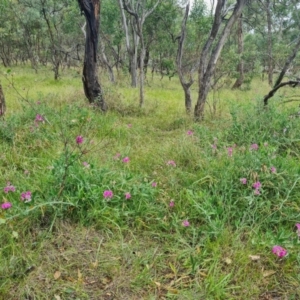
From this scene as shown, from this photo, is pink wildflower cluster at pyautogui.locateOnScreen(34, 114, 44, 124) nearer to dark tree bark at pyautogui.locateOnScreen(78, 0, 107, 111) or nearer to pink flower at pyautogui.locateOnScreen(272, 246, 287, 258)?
dark tree bark at pyautogui.locateOnScreen(78, 0, 107, 111)

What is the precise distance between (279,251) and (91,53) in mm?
4527

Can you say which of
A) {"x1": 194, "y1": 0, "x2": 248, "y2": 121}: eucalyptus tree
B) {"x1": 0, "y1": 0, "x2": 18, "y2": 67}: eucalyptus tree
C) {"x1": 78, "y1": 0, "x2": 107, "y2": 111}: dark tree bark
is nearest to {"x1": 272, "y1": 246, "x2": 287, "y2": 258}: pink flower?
{"x1": 194, "y1": 0, "x2": 248, "y2": 121}: eucalyptus tree

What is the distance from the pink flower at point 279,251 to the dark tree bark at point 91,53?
13.1 ft

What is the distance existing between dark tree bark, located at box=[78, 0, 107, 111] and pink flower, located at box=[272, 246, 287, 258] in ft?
13.1

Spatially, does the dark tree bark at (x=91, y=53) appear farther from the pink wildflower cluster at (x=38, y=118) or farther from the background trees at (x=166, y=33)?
the pink wildflower cluster at (x=38, y=118)

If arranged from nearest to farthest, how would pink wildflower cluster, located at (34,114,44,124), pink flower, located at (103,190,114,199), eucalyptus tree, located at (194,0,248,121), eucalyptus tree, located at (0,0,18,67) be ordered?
pink flower, located at (103,190,114,199) < pink wildflower cluster, located at (34,114,44,124) < eucalyptus tree, located at (194,0,248,121) < eucalyptus tree, located at (0,0,18,67)

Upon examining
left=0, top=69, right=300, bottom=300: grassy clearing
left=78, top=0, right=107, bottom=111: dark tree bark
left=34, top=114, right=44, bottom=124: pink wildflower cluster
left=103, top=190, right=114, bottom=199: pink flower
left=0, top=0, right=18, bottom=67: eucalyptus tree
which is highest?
left=0, top=0, right=18, bottom=67: eucalyptus tree

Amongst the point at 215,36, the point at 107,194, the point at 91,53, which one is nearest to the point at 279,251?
the point at 107,194

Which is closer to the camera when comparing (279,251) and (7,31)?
(279,251)

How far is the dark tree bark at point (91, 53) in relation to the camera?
16.0 ft

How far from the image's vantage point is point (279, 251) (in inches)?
70.9

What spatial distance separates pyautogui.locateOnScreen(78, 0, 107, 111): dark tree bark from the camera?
4.87 metres

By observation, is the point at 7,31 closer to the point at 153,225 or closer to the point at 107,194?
the point at 107,194

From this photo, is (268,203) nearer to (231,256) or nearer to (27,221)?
(231,256)
